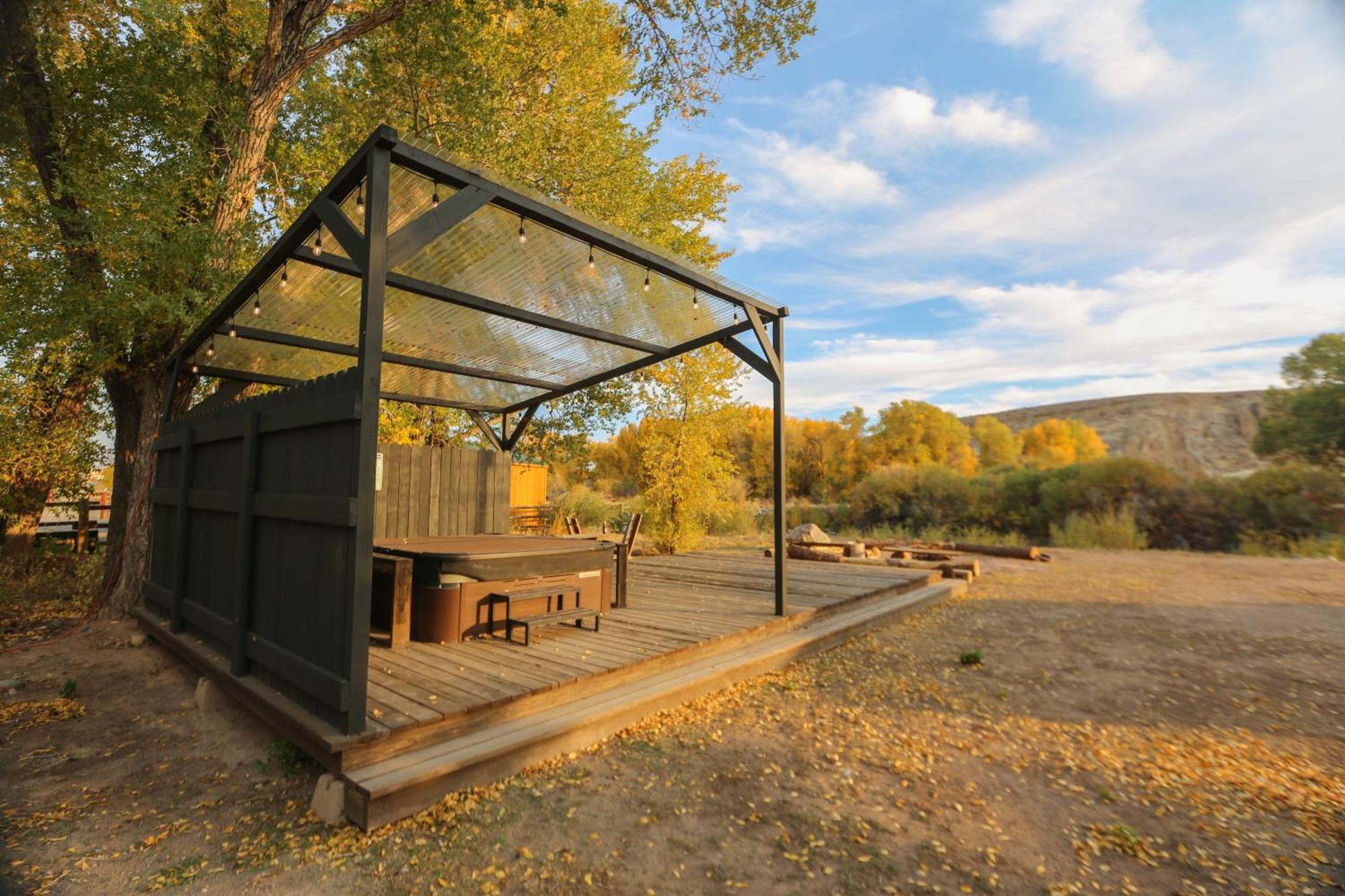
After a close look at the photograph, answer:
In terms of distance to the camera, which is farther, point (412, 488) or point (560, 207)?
point (412, 488)

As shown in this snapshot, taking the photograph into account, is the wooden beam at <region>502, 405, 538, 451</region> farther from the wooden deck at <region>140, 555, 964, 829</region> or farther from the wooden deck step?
the wooden deck step

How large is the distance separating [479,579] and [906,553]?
874 cm

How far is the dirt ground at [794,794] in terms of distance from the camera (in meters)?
2.23

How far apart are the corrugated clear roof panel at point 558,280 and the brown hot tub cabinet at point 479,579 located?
2.16 metres

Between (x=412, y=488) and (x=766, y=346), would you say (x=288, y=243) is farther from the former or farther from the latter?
(x=766, y=346)

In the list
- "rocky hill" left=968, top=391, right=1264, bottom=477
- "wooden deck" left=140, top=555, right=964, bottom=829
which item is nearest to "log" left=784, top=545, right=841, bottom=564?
"wooden deck" left=140, top=555, right=964, bottom=829

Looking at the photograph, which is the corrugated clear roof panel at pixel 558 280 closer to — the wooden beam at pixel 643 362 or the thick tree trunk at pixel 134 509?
the wooden beam at pixel 643 362

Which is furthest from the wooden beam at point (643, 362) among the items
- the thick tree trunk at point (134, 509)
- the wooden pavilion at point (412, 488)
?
the thick tree trunk at point (134, 509)

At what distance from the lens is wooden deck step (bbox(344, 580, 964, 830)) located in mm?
2484

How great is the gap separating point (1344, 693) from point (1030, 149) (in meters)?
6.22

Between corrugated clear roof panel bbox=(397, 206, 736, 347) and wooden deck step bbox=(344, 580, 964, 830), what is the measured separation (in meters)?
3.05

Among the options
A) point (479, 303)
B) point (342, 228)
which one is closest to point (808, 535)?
point (479, 303)

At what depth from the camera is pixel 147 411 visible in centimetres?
627

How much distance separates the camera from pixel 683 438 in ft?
40.1
